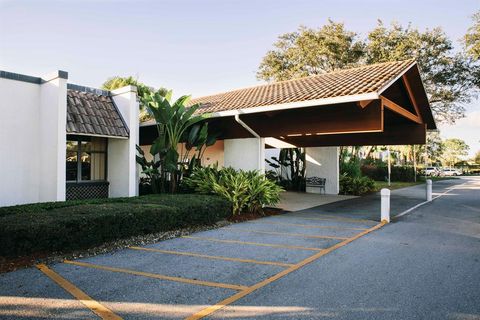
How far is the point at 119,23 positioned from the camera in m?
10.9

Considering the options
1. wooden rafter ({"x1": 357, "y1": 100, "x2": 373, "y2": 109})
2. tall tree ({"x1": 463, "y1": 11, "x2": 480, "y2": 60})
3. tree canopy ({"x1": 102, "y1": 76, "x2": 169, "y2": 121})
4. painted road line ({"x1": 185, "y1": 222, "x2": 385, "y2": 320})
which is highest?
tall tree ({"x1": 463, "y1": 11, "x2": 480, "y2": 60})

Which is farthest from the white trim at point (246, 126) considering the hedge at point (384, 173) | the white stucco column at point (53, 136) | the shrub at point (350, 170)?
the hedge at point (384, 173)

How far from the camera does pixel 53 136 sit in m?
8.45

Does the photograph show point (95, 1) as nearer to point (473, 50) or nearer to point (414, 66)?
point (414, 66)

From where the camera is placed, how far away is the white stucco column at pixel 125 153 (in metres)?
10.4

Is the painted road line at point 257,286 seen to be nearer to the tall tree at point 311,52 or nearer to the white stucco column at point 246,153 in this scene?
the white stucco column at point 246,153

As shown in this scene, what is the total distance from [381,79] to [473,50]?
37.9 ft

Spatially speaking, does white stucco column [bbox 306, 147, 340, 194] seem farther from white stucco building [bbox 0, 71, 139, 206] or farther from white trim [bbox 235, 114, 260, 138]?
white stucco building [bbox 0, 71, 139, 206]

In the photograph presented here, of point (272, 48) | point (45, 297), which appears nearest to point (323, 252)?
point (45, 297)

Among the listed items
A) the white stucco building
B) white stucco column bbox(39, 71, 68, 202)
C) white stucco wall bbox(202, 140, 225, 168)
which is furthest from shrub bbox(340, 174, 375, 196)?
white stucco column bbox(39, 71, 68, 202)

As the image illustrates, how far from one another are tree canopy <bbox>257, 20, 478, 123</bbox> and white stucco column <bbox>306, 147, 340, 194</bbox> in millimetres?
8252

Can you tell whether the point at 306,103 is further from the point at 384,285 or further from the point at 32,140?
the point at 32,140

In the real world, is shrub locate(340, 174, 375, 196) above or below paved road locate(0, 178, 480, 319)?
above

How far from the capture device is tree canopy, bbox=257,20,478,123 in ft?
65.3
